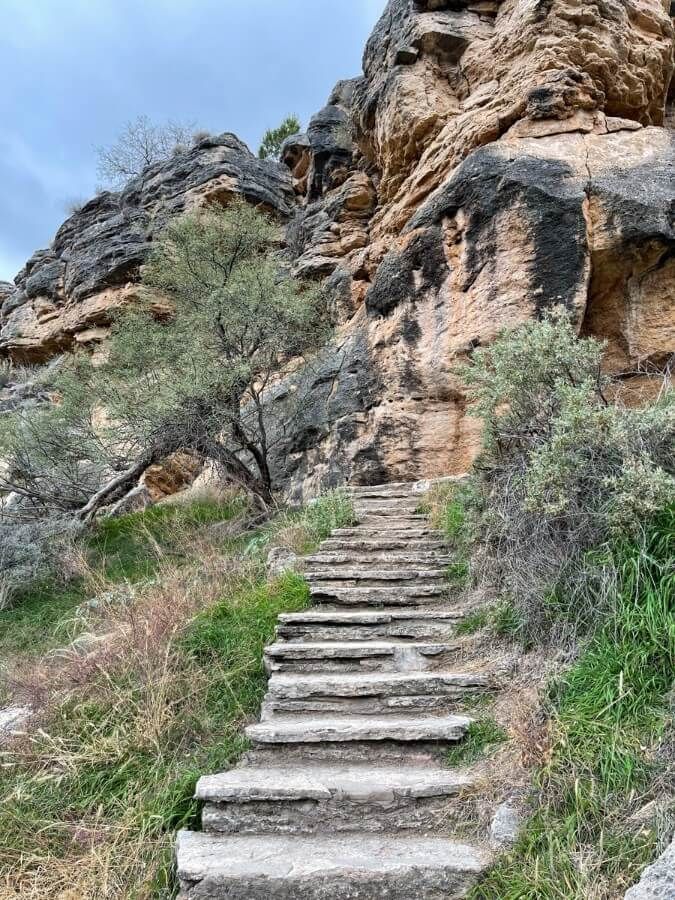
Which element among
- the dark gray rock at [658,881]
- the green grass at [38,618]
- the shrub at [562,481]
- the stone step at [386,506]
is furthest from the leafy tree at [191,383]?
the dark gray rock at [658,881]

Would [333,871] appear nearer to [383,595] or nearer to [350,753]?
[350,753]

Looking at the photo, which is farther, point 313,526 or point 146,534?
point 146,534

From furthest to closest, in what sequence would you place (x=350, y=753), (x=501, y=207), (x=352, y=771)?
(x=501, y=207), (x=350, y=753), (x=352, y=771)

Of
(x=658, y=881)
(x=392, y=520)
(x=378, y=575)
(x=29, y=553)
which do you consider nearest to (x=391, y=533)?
(x=392, y=520)

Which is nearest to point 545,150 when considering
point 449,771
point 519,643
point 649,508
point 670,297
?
point 670,297

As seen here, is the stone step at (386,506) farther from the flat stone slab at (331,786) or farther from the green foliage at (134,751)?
the flat stone slab at (331,786)

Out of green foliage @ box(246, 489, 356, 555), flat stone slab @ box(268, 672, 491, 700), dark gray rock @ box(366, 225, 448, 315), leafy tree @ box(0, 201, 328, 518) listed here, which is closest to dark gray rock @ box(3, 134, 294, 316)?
leafy tree @ box(0, 201, 328, 518)

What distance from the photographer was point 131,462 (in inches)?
405

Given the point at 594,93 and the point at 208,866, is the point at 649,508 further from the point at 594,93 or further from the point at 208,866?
the point at 594,93

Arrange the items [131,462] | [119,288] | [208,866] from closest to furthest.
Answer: [208,866] → [131,462] → [119,288]

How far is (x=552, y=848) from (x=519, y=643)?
1.41 m

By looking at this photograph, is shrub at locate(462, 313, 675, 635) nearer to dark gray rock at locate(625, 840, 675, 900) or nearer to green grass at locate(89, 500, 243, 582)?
dark gray rock at locate(625, 840, 675, 900)

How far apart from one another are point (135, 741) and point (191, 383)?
19.5ft

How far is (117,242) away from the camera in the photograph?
17062 mm
